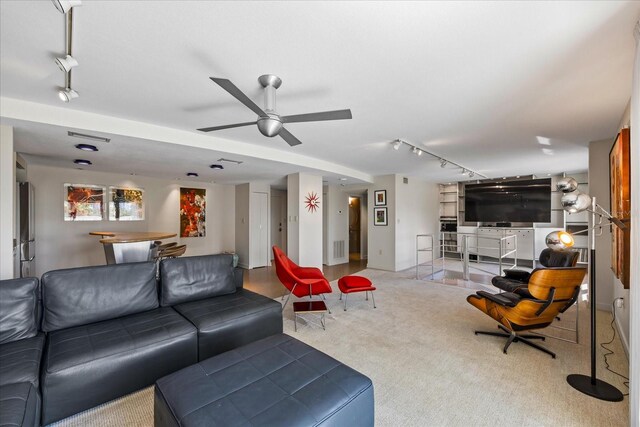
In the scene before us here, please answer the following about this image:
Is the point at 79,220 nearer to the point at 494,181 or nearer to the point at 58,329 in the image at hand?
the point at 58,329

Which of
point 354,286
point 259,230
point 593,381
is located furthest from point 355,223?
point 593,381

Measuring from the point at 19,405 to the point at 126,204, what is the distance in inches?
227

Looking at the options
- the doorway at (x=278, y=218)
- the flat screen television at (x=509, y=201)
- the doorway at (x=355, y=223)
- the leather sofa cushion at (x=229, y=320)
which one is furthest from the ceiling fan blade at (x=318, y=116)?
the flat screen television at (x=509, y=201)

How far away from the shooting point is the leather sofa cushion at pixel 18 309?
188 cm

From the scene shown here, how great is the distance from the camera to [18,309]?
1.95 metres

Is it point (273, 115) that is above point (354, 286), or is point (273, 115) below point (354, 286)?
above

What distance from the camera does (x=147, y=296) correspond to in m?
2.50

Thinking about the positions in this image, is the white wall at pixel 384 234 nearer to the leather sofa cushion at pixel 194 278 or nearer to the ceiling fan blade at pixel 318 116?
the leather sofa cushion at pixel 194 278

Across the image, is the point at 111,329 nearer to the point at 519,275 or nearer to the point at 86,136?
the point at 86,136

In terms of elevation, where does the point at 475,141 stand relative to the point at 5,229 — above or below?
above

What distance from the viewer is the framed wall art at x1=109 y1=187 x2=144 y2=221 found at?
5965 mm

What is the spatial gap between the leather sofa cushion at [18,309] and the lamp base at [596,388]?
417 centimetres

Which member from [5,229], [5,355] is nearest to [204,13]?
[5,355]

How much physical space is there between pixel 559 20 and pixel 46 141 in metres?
5.02
